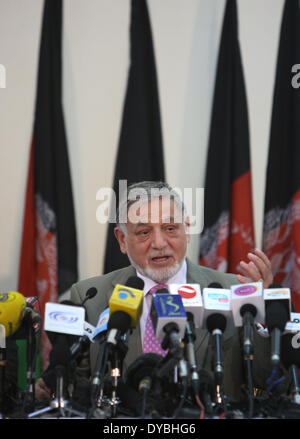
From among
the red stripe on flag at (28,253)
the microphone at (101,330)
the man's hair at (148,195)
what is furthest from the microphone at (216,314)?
the red stripe on flag at (28,253)

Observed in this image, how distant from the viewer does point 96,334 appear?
1769mm

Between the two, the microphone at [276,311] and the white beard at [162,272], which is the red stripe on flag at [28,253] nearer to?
the white beard at [162,272]

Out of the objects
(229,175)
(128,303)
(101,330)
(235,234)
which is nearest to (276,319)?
(128,303)

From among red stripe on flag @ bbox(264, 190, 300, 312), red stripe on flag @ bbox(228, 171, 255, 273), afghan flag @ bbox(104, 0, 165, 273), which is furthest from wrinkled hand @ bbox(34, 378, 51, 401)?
red stripe on flag @ bbox(264, 190, 300, 312)

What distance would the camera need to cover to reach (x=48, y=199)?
381 cm

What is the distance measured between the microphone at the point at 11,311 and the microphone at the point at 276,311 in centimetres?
84

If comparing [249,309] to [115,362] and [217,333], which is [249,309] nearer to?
[217,333]

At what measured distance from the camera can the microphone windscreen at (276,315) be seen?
1599 millimetres

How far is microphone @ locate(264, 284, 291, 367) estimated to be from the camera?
158 cm

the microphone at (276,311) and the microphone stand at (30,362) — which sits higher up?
the microphone at (276,311)

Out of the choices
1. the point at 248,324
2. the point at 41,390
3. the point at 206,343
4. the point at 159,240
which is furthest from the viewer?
the point at 159,240

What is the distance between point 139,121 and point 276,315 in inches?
98.5
